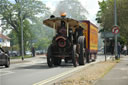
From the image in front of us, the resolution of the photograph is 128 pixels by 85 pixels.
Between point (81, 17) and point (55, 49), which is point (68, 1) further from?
point (55, 49)

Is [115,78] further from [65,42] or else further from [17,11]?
[17,11]

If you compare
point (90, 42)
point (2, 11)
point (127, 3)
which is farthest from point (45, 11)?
point (90, 42)

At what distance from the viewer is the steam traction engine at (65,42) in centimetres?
1838

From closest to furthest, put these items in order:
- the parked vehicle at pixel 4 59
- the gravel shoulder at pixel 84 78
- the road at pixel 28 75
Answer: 1. the gravel shoulder at pixel 84 78
2. the road at pixel 28 75
3. the parked vehicle at pixel 4 59

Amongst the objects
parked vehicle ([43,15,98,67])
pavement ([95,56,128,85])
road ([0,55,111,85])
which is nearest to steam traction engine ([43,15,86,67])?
parked vehicle ([43,15,98,67])

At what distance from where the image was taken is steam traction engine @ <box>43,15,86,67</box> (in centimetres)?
1838

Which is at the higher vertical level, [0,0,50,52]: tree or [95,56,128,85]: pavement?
[0,0,50,52]: tree

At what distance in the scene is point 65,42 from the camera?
18406mm

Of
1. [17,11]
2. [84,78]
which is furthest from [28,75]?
[17,11]

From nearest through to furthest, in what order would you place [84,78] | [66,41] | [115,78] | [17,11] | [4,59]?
[115,78], [84,78], [66,41], [4,59], [17,11]

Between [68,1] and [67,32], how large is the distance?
66.4 metres

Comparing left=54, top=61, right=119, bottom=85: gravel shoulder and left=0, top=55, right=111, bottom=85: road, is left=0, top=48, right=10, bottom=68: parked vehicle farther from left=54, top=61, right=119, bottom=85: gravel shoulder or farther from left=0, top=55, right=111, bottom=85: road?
left=54, top=61, right=119, bottom=85: gravel shoulder

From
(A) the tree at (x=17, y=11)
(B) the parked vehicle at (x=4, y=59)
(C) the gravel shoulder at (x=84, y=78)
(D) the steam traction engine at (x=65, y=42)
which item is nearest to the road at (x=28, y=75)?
(C) the gravel shoulder at (x=84, y=78)

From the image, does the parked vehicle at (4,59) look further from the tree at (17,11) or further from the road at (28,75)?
the tree at (17,11)
